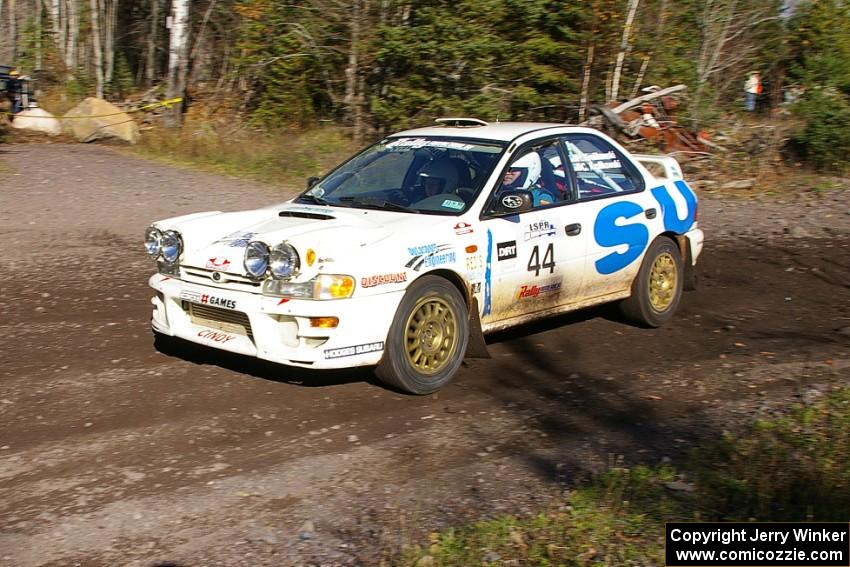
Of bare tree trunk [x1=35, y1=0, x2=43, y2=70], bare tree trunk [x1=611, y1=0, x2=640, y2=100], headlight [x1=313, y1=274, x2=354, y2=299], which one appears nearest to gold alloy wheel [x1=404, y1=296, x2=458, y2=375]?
headlight [x1=313, y1=274, x2=354, y2=299]

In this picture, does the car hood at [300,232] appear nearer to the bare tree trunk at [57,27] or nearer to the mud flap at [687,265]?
the mud flap at [687,265]

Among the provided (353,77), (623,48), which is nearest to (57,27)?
(353,77)

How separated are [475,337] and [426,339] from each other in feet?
1.63

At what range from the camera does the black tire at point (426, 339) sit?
232 inches

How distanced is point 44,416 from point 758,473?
3.99 meters

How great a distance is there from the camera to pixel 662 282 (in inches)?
317

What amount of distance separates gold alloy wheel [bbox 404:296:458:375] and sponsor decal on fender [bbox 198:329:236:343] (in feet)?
3.62

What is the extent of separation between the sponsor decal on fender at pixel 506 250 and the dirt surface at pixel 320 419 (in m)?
0.83

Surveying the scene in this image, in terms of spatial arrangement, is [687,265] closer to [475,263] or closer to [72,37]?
[475,263]

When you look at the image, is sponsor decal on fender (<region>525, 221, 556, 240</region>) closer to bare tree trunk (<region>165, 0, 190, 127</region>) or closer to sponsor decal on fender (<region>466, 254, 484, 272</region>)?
sponsor decal on fender (<region>466, 254, 484, 272</region>)

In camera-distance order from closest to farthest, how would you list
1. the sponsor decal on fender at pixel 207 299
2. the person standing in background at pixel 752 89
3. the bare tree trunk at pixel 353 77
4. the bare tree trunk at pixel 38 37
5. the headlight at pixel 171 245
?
the sponsor decal on fender at pixel 207 299
the headlight at pixel 171 245
the bare tree trunk at pixel 353 77
the person standing in background at pixel 752 89
the bare tree trunk at pixel 38 37

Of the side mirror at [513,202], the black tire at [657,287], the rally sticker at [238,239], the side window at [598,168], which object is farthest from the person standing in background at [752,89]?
the rally sticker at [238,239]

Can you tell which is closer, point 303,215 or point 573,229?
point 303,215

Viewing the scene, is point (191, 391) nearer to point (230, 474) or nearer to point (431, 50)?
point (230, 474)
